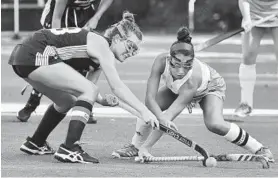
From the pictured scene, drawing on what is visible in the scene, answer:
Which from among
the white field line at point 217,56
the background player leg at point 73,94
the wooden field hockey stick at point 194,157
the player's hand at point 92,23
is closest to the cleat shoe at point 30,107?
the player's hand at point 92,23

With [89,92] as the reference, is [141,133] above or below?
below

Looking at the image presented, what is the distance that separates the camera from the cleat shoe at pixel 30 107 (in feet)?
35.2

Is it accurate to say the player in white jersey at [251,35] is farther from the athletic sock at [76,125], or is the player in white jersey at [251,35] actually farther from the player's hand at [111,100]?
the athletic sock at [76,125]

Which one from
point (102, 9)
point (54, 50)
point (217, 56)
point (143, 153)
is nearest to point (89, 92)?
point (54, 50)

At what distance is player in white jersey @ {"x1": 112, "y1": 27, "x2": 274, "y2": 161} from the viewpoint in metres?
8.02

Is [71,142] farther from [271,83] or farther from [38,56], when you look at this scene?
[271,83]

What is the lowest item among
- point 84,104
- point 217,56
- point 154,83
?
point 217,56

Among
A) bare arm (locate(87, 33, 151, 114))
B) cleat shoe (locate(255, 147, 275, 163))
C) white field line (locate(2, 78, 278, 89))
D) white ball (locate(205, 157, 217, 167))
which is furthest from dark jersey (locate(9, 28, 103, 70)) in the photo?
white field line (locate(2, 78, 278, 89))

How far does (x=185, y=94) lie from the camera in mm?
8086

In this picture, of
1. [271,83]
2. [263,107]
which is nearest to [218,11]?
[271,83]

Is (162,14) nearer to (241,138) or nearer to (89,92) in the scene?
(241,138)

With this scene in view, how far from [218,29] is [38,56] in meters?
25.2

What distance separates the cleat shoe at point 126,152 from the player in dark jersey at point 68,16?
2145mm

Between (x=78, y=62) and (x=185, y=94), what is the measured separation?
854mm
